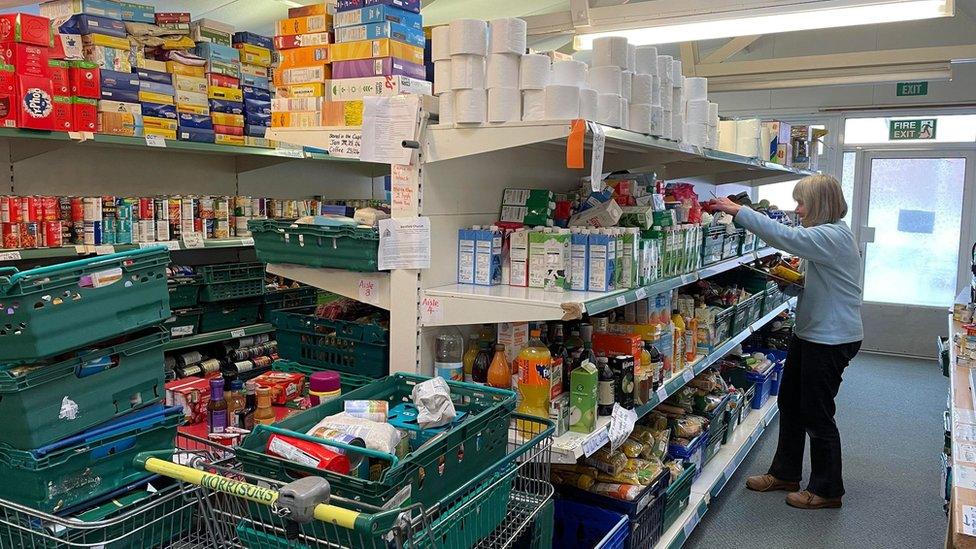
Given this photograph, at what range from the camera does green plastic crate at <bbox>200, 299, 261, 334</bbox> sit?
454cm

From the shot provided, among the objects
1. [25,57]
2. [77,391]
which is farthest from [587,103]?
[25,57]

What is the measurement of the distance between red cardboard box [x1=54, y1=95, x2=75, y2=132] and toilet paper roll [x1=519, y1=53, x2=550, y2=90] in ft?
8.32

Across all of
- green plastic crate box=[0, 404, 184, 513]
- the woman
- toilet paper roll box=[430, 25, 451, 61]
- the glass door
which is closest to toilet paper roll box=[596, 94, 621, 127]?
toilet paper roll box=[430, 25, 451, 61]

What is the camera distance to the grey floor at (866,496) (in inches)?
152

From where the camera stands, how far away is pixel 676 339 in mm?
3564

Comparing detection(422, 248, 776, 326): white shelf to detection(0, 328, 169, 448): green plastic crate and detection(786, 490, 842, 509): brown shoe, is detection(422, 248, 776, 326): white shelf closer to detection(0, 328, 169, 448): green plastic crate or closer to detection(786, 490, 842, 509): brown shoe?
detection(0, 328, 169, 448): green plastic crate

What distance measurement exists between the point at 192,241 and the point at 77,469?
2730 mm

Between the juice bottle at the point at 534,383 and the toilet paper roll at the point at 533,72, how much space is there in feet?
2.93

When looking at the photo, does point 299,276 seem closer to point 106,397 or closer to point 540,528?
point 106,397

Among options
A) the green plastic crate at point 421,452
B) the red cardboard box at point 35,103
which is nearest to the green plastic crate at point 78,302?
the green plastic crate at point 421,452

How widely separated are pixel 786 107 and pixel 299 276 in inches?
302

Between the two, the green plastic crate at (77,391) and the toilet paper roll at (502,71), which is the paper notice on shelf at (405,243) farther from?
the green plastic crate at (77,391)

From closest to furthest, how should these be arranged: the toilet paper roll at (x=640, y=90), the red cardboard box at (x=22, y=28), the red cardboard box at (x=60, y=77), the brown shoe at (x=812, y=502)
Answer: the toilet paper roll at (x=640, y=90) < the red cardboard box at (x=22, y=28) < the red cardboard box at (x=60, y=77) < the brown shoe at (x=812, y=502)

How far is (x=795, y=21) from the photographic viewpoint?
13.7 ft
